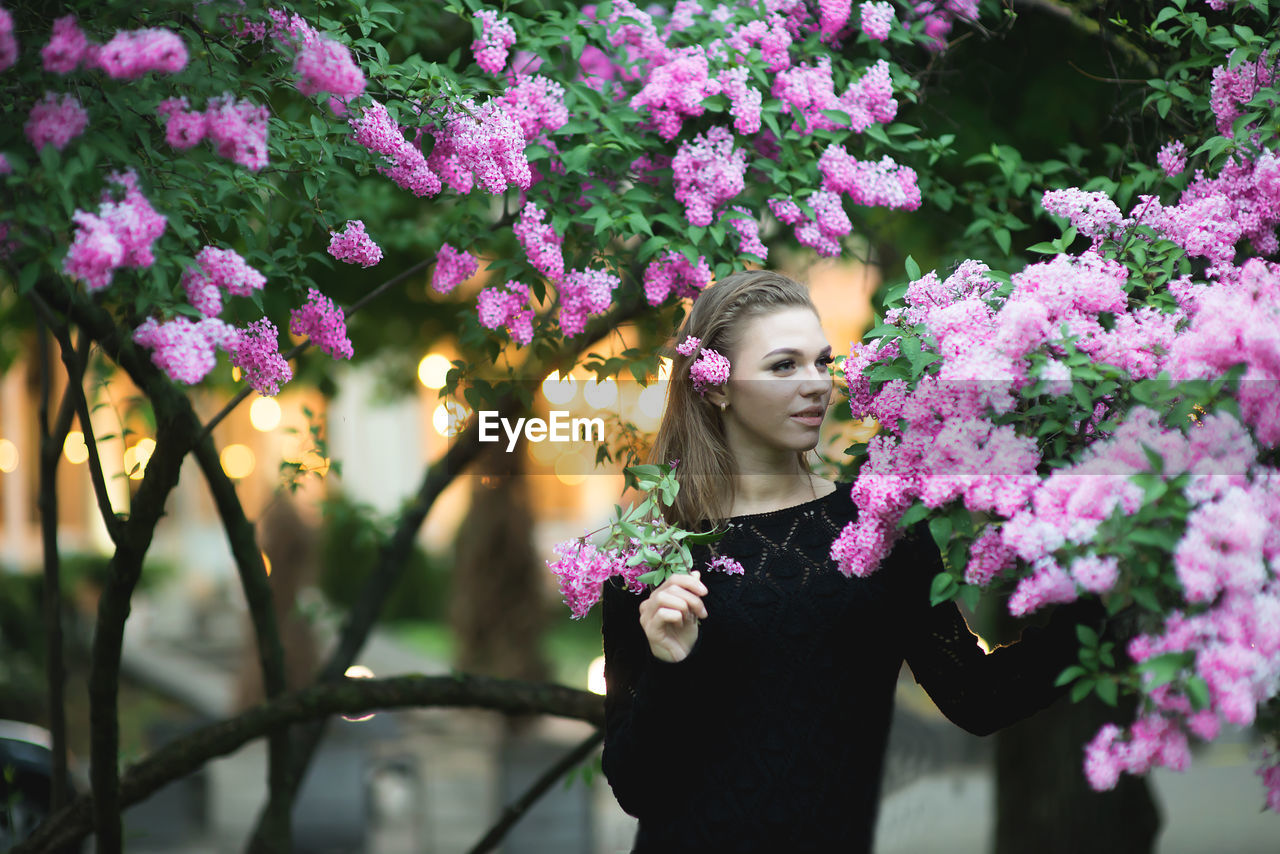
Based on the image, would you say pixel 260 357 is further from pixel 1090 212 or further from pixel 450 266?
pixel 1090 212

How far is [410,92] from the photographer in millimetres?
2318

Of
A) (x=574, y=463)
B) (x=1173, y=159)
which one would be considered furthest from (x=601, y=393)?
(x=1173, y=159)

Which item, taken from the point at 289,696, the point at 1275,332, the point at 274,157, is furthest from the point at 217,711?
the point at 1275,332

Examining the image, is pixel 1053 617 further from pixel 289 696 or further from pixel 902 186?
pixel 289 696

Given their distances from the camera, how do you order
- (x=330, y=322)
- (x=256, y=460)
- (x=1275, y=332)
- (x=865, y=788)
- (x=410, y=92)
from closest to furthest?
(x=1275, y=332) < (x=865, y=788) < (x=410, y=92) < (x=330, y=322) < (x=256, y=460)

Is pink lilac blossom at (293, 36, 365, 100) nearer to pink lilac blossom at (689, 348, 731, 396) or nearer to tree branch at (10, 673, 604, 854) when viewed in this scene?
pink lilac blossom at (689, 348, 731, 396)

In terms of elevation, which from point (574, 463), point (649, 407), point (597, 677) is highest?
point (649, 407)

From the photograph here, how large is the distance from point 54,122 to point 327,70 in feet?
1.47

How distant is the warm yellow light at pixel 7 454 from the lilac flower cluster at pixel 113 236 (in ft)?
52.7

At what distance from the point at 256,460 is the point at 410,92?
14.6m

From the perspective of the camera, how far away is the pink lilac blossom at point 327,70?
194 centimetres

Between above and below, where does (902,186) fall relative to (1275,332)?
below

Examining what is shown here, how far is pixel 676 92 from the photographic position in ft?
8.85

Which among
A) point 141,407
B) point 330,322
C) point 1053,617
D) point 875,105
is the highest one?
point 875,105
